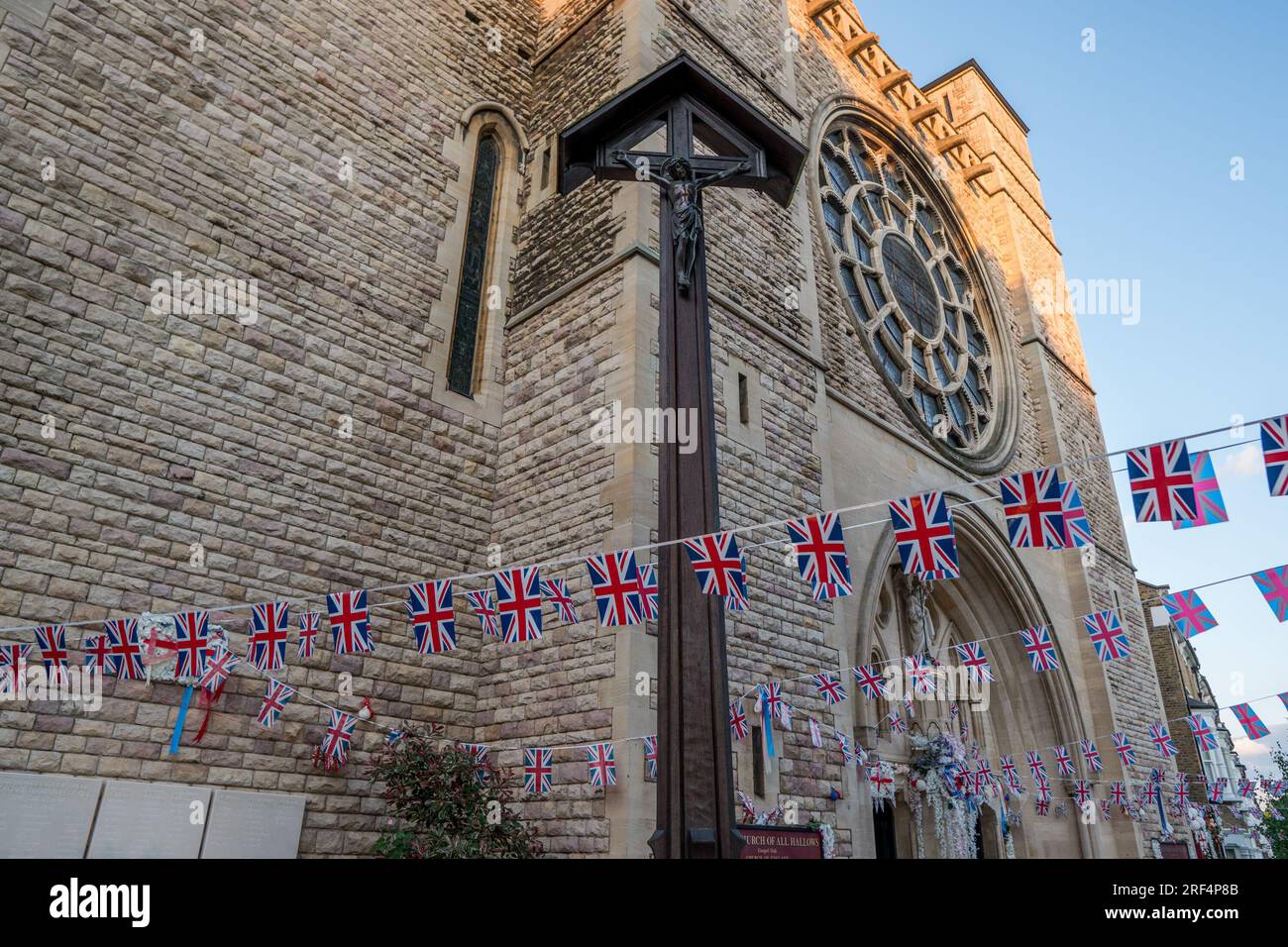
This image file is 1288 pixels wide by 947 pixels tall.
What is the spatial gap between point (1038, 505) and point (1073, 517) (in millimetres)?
253

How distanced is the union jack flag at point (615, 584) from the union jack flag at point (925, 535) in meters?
1.63

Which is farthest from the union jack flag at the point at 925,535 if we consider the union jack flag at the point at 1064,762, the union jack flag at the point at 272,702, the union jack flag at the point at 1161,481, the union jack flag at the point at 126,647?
the union jack flag at the point at 1064,762

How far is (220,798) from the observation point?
5.91 metres

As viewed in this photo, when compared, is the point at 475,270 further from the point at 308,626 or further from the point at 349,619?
the point at 349,619

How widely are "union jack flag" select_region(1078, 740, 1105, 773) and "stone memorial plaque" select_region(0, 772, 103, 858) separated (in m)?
12.2

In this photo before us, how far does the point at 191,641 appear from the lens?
546cm

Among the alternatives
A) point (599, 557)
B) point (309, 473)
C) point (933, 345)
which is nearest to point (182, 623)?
point (309, 473)

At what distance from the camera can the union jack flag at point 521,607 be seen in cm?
529

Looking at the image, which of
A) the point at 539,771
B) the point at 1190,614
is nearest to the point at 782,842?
the point at 539,771

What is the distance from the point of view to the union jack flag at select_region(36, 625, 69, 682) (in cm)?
513

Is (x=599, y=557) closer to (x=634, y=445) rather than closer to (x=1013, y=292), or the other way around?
(x=634, y=445)

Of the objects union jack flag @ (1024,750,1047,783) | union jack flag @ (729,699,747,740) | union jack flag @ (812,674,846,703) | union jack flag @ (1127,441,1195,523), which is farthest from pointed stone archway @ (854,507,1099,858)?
union jack flag @ (1127,441,1195,523)
